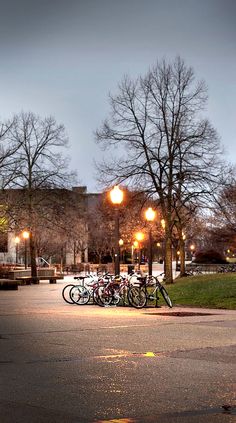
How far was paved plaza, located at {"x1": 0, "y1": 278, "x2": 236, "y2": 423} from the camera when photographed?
6.48 m

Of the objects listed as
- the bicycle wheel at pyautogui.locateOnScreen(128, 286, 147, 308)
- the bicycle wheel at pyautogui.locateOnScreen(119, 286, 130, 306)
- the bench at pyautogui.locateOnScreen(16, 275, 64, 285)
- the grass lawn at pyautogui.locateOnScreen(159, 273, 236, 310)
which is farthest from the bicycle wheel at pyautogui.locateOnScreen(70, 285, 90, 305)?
the bench at pyautogui.locateOnScreen(16, 275, 64, 285)

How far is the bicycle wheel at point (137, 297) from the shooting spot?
2184 cm

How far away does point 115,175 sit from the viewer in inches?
1310

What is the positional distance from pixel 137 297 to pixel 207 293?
374 cm

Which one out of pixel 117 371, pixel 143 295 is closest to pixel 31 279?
pixel 143 295

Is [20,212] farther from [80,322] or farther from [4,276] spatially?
[80,322]

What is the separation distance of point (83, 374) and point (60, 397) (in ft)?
4.60

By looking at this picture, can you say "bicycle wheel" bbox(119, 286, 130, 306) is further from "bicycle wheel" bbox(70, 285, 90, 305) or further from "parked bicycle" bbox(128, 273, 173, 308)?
"bicycle wheel" bbox(70, 285, 90, 305)

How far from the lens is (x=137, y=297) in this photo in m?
22.0

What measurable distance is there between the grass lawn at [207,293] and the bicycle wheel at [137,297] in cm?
197

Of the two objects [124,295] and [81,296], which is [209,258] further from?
[124,295]

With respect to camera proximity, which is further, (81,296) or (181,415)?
(81,296)

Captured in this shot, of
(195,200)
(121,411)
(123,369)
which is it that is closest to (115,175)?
(195,200)

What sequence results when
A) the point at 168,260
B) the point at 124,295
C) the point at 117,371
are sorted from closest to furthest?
the point at 117,371
the point at 124,295
the point at 168,260
